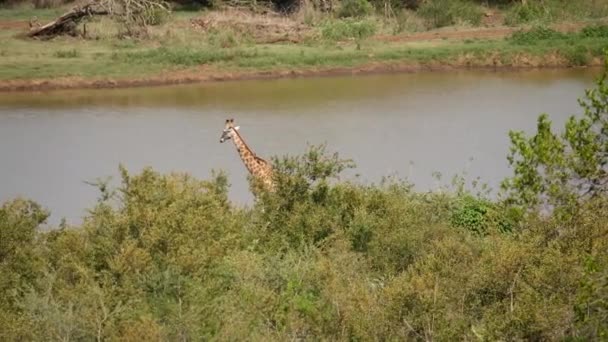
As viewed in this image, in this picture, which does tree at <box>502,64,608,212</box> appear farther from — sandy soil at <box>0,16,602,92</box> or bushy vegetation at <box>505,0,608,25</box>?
bushy vegetation at <box>505,0,608,25</box>

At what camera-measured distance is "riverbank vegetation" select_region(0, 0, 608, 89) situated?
2816cm

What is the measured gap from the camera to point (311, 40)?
30.3m

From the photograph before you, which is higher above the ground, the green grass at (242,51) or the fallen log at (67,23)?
the fallen log at (67,23)

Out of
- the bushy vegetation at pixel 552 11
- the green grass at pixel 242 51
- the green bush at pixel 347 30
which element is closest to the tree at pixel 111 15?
the green grass at pixel 242 51

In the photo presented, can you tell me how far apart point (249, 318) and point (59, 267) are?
94.6 inches

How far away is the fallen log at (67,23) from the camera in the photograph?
30.6 metres

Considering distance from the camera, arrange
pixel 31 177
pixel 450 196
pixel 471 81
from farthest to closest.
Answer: pixel 471 81
pixel 31 177
pixel 450 196

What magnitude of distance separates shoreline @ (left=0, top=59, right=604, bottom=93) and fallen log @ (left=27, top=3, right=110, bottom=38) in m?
4.04

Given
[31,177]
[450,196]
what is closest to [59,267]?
[450,196]

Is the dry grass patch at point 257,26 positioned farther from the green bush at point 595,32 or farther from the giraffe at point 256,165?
the giraffe at point 256,165

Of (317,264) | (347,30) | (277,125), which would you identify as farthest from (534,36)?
(317,264)

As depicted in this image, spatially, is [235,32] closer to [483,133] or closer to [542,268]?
[483,133]

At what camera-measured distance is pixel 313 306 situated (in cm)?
955

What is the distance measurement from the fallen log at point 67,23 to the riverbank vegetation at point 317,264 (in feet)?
60.5
